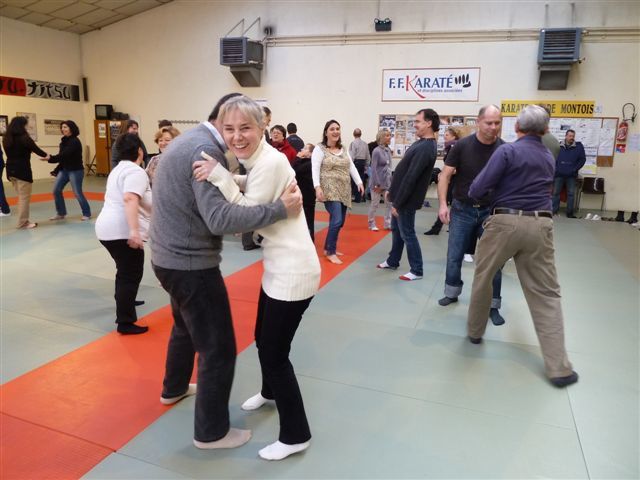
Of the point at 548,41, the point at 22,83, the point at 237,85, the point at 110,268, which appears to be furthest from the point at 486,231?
the point at 22,83

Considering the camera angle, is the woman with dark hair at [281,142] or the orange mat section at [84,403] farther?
the woman with dark hair at [281,142]

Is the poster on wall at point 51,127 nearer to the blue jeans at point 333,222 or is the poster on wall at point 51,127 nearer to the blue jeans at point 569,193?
the blue jeans at point 333,222

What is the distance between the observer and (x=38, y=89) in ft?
40.9

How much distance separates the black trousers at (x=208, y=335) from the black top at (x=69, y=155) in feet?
20.0

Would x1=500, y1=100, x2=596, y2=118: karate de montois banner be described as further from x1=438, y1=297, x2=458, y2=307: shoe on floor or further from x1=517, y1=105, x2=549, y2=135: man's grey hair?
x1=517, y1=105, x2=549, y2=135: man's grey hair

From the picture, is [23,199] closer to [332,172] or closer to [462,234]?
[332,172]

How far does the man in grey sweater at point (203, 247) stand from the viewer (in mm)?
1775

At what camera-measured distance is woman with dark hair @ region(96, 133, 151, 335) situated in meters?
3.12

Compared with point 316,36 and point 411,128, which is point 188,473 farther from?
point 316,36

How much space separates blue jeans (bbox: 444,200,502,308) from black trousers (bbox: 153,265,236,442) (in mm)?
2297

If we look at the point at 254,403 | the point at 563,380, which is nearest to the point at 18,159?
the point at 254,403

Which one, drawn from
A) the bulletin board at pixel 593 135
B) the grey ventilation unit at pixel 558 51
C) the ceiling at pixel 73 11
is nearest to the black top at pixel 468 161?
the bulletin board at pixel 593 135

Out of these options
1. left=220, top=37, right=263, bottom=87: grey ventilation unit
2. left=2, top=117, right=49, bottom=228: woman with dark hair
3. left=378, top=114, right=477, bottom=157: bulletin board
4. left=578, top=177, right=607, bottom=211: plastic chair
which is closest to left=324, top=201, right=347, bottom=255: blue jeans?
left=2, top=117, right=49, bottom=228: woman with dark hair

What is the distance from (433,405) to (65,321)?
281 centimetres
